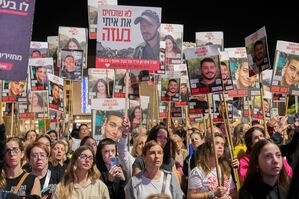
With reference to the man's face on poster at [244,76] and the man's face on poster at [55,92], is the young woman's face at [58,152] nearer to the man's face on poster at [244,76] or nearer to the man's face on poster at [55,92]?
the man's face on poster at [55,92]

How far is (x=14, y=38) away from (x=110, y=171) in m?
1.87

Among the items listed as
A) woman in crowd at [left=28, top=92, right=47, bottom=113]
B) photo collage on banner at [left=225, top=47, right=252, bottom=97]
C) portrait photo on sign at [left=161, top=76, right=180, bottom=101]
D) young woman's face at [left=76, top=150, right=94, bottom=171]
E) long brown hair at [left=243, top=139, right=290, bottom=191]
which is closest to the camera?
long brown hair at [left=243, top=139, right=290, bottom=191]

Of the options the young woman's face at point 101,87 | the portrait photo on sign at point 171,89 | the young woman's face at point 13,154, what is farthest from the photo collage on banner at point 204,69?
the young woman's face at point 101,87

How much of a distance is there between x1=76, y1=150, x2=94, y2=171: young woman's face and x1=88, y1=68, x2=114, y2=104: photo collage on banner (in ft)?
25.5

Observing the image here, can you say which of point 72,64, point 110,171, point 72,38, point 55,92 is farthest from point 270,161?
point 72,38

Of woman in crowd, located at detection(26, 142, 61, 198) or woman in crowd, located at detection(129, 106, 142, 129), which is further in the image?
woman in crowd, located at detection(129, 106, 142, 129)

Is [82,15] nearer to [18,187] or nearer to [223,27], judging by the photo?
[223,27]

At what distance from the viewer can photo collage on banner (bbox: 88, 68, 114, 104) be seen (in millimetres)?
12849

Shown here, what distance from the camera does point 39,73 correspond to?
465 inches

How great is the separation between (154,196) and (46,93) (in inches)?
368

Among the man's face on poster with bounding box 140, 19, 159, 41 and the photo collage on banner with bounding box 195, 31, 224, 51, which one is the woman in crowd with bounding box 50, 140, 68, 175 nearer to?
the man's face on poster with bounding box 140, 19, 159, 41

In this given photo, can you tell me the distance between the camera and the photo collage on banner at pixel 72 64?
12.5 m

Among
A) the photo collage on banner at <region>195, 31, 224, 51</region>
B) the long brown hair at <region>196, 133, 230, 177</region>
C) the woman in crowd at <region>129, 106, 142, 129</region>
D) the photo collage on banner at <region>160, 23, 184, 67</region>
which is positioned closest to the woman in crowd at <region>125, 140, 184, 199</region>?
the long brown hair at <region>196, 133, 230, 177</region>

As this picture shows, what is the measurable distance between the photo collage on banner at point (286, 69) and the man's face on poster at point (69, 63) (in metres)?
5.43
